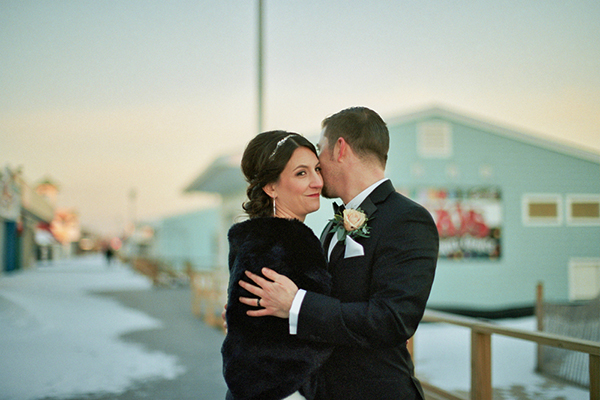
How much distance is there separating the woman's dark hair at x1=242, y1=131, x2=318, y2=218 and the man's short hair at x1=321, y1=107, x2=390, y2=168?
158 millimetres

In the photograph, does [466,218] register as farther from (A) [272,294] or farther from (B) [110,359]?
(A) [272,294]

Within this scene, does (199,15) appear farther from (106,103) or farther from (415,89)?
(415,89)

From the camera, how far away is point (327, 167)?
2.48m

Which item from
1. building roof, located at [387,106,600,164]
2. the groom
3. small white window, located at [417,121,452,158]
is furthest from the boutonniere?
small white window, located at [417,121,452,158]

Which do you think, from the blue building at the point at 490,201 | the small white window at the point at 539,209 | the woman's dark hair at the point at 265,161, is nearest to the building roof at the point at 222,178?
the blue building at the point at 490,201

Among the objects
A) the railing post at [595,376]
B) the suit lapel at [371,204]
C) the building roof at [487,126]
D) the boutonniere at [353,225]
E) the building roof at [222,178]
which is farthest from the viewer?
the building roof at [487,126]

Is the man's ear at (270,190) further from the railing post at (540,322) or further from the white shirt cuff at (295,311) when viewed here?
the railing post at (540,322)

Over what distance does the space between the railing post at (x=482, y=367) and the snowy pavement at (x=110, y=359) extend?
373 millimetres

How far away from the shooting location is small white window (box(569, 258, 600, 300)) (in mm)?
12414

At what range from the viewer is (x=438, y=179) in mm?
14344

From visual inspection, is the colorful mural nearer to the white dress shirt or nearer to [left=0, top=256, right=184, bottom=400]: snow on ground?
[left=0, top=256, right=184, bottom=400]: snow on ground

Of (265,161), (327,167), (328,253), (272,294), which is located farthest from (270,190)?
(272,294)

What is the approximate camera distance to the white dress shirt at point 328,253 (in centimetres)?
210

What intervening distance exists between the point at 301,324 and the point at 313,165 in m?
0.71
